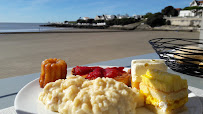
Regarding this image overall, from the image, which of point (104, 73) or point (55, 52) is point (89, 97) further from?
point (55, 52)

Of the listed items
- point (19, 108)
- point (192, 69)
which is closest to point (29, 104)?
point (19, 108)

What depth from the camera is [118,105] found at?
79 centimetres

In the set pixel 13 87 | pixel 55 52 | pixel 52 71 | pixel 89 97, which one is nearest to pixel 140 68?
pixel 89 97

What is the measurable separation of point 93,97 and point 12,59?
8127mm

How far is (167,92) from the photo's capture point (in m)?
Result: 0.87

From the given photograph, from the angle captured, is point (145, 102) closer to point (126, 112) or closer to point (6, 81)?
point (126, 112)

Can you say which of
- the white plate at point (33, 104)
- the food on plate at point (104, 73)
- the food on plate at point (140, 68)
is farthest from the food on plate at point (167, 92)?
the food on plate at point (104, 73)

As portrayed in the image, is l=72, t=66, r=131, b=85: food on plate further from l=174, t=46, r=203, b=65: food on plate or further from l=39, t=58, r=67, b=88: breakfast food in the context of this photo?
l=174, t=46, r=203, b=65: food on plate

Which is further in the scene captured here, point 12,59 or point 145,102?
point 12,59

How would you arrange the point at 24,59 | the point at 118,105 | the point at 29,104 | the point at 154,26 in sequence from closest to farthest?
the point at 118,105 < the point at 29,104 < the point at 24,59 < the point at 154,26

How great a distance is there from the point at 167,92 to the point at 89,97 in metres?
0.41

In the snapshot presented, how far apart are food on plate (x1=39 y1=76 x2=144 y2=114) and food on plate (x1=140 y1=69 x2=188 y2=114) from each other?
3.8 inches

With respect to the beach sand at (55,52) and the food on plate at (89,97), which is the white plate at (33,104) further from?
the beach sand at (55,52)

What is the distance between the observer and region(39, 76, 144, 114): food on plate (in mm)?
770
